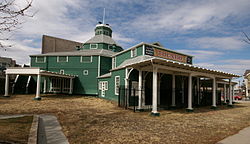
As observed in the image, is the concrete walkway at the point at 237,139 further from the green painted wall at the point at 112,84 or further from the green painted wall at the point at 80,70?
the green painted wall at the point at 80,70

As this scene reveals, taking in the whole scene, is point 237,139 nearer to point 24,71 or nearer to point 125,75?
point 125,75

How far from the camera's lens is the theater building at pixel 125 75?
42.3ft

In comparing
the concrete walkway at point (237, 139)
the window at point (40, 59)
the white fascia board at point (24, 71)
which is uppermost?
the window at point (40, 59)

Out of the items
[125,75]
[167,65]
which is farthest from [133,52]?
[167,65]

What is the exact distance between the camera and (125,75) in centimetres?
1320

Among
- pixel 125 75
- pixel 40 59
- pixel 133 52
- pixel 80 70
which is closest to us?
pixel 125 75

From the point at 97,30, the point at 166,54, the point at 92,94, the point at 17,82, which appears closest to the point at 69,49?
the point at 97,30

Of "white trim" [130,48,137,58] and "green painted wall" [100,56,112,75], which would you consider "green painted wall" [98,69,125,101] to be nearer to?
"white trim" [130,48,137,58]

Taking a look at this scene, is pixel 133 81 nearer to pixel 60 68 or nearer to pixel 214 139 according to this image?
pixel 214 139

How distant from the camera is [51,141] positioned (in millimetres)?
4762

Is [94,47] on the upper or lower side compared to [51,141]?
upper

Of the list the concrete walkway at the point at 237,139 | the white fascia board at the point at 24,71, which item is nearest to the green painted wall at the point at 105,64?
the white fascia board at the point at 24,71

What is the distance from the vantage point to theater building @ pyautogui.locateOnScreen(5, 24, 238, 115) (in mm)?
12891

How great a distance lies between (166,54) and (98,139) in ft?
46.3
